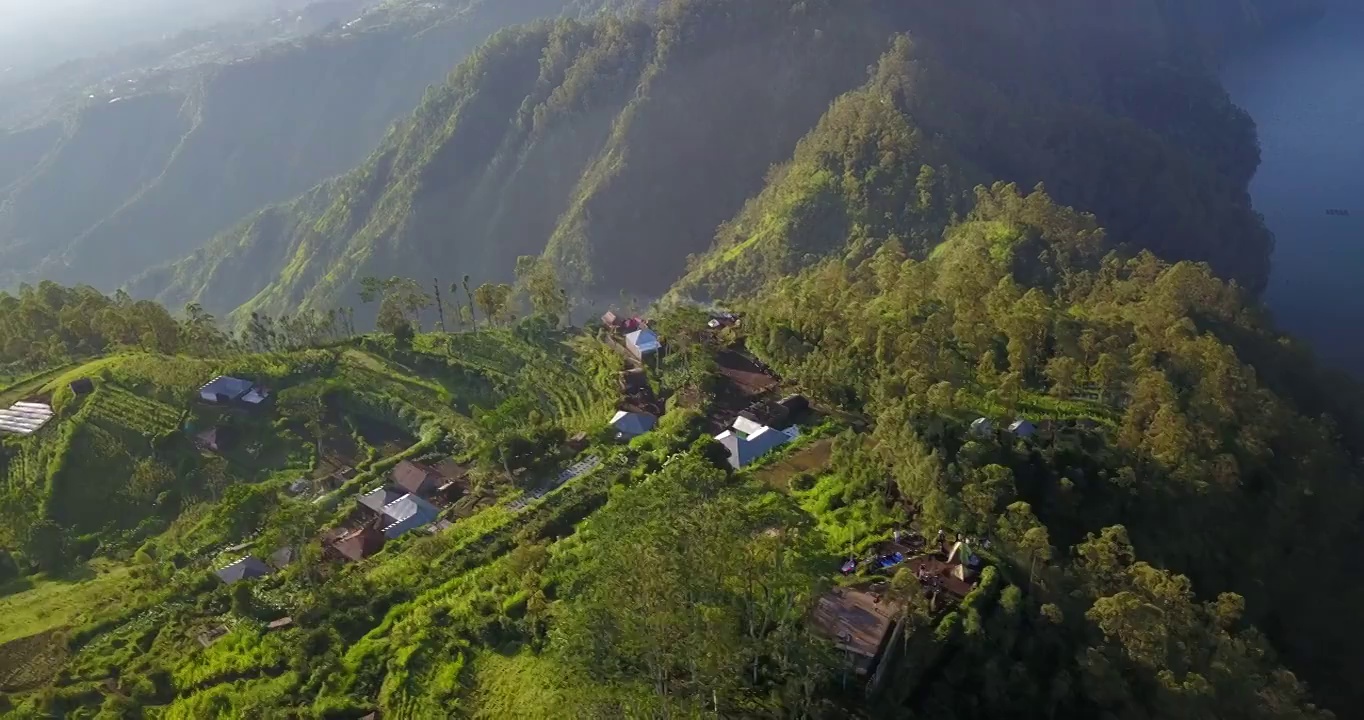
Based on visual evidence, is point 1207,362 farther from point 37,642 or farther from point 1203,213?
point 1203,213

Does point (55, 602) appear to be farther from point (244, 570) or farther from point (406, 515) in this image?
point (406, 515)

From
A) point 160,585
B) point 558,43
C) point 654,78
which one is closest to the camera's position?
point 160,585

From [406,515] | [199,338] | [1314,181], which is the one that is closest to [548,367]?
[406,515]

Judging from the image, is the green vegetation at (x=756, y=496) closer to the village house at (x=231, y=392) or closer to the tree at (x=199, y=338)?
the tree at (x=199, y=338)

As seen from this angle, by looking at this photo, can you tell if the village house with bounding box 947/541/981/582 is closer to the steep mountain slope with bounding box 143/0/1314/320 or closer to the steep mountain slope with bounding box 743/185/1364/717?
the steep mountain slope with bounding box 743/185/1364/717

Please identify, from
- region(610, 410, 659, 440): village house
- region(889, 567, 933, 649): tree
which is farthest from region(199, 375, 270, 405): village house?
region(889, 567, 933, 649): tree

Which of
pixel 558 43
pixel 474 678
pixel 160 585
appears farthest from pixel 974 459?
pixel 558 43

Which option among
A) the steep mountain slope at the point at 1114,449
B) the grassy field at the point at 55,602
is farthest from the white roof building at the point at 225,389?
the steep mountain slope at the point at 1114,449
